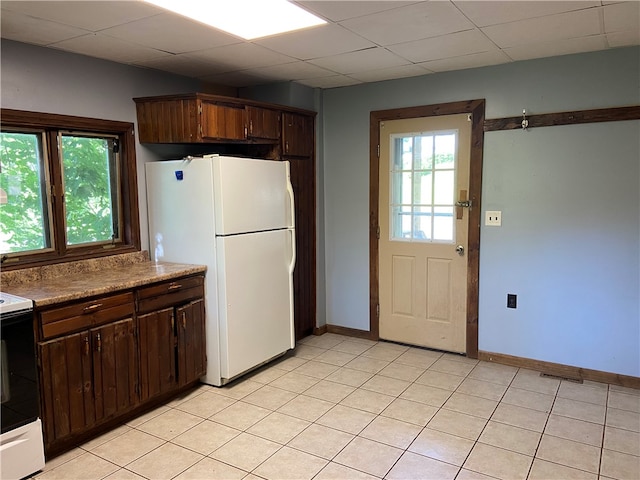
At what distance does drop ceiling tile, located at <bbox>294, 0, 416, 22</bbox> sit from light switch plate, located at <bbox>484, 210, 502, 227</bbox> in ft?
6.12

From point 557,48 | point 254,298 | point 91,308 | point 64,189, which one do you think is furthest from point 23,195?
point 557,48

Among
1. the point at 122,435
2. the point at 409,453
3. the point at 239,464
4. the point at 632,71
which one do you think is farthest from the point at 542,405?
the point at 122,435

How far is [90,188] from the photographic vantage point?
10.5 ft

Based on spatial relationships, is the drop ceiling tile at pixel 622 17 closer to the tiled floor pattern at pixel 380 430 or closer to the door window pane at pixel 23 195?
the tiled floor pattern at pixel 380 430

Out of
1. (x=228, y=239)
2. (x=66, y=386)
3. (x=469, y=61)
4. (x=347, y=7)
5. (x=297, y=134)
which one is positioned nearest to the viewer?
(x=347, y=7)

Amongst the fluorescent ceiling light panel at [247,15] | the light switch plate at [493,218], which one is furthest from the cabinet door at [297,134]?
the light switch plate at [493,218]

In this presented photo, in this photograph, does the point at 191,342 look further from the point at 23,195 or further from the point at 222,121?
the point at 222,121

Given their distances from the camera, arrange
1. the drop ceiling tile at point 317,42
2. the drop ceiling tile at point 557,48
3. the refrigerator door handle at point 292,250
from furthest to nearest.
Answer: the refrigerator door handle at point 292,250 < the drop ceiling tile at point 557,48 < the drop ceiling tile at point 317,42

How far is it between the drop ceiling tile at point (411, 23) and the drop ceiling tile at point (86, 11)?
1.04 m

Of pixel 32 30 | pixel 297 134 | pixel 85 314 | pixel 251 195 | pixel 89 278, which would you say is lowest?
pixel 85 314

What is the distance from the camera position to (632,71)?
306 cm

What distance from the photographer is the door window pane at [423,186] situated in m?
3.77

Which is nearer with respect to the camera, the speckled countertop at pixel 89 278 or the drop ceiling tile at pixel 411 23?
the drop ceiling tile at pixel 411 23

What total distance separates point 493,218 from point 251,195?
1840mm
